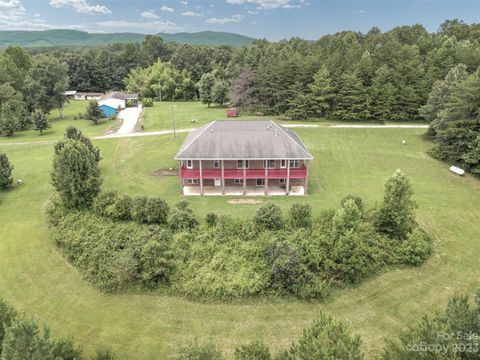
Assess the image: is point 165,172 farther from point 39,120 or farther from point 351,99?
point 351,99

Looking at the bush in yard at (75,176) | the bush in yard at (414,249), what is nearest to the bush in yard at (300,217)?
the bush in yard at (414,249)

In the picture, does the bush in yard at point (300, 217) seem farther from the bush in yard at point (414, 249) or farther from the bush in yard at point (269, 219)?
the bush in yard at point (414, 249)

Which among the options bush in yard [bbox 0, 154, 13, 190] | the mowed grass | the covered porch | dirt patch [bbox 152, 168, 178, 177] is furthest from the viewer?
dirt patch [bbox 152, 168, 178, 177]

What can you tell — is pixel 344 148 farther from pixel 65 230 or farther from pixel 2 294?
pixel 2 294

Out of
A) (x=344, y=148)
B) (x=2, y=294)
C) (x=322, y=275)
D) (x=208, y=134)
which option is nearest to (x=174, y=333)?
(x=322, y=275)

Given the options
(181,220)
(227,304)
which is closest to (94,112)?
(181,220)

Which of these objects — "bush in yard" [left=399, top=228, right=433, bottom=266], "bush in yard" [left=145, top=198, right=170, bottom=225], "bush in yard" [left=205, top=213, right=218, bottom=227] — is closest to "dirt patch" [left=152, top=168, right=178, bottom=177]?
"bush in yard" [left=145, top=198, right=170, bottom=225]

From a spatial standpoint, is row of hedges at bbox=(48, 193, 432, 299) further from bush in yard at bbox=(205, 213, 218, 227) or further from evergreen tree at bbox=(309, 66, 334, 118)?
evergreen tree at bbox=(309, 66, 334, 118)
